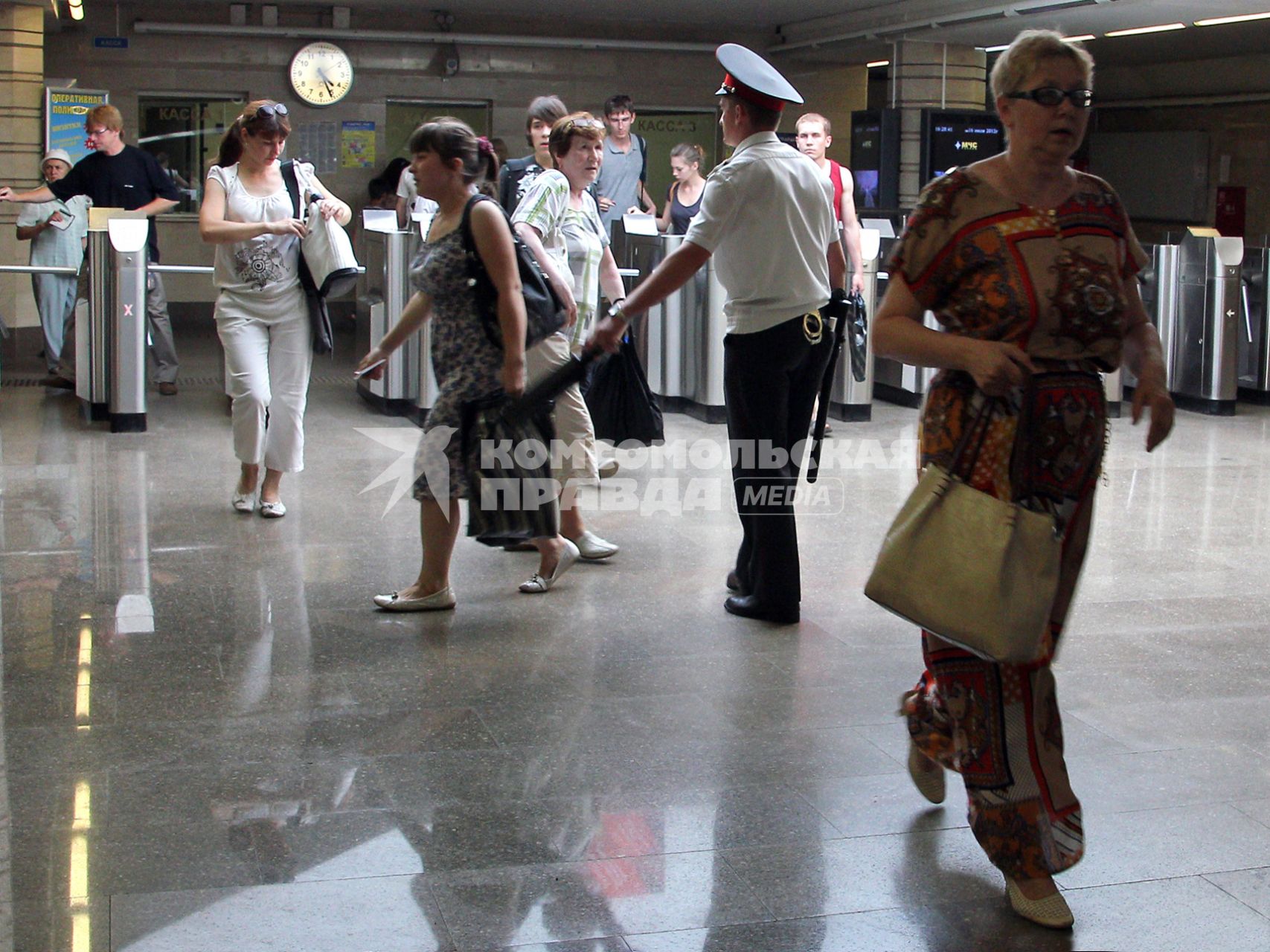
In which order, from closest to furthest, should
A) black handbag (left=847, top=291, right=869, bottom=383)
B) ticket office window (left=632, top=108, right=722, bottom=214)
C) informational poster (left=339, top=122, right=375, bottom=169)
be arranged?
black handbag (left=847, top=291, right=869, bottom=383), informational poster (left=339, top=122, right=375, bottom=169), ticket office window (left=632, top=108, right=722, bottom=214)

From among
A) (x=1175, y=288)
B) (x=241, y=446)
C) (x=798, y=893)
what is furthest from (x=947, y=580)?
(x=1175, y=288)

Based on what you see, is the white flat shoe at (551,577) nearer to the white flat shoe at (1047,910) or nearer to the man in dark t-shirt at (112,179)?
the white flat shoe at (1047,910)

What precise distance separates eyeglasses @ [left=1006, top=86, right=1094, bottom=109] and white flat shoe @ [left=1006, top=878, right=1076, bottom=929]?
4.56 ft

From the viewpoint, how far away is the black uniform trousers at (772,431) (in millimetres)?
4266

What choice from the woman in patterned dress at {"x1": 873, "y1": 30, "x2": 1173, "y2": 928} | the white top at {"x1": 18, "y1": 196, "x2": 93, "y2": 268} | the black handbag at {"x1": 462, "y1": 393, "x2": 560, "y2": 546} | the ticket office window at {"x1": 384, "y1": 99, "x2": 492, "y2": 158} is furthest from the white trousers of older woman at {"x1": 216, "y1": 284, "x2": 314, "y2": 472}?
the ticket office window at {"x1": 384, "y1": 99, "x2": 492, "y2": 158}

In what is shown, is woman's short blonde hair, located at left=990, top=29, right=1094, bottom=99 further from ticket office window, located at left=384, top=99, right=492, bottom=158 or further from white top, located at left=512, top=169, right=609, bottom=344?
ticket office window, located at left=384, top=99, right=492, bottom=158

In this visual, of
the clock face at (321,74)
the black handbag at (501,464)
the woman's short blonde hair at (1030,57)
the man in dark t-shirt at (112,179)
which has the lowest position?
the black handbag at (501,464)

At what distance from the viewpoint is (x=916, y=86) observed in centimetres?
1447

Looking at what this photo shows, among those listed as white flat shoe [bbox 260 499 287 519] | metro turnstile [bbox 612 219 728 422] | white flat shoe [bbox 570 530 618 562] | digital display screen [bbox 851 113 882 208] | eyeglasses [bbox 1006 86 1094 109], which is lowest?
white flat shoe [bbox 570 530 618 562]

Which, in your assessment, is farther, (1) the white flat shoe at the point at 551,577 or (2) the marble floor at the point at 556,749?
(1) the white flat shoe at the point at 551,577

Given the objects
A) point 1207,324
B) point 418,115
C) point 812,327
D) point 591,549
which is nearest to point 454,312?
point 812,327

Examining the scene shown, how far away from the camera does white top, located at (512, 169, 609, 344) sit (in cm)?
502

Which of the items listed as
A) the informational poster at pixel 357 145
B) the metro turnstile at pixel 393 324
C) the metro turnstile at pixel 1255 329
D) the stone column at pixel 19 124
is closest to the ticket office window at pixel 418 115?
the informational poster at pixel 357 145

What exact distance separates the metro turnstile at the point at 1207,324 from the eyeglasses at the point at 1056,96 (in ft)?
24.2
